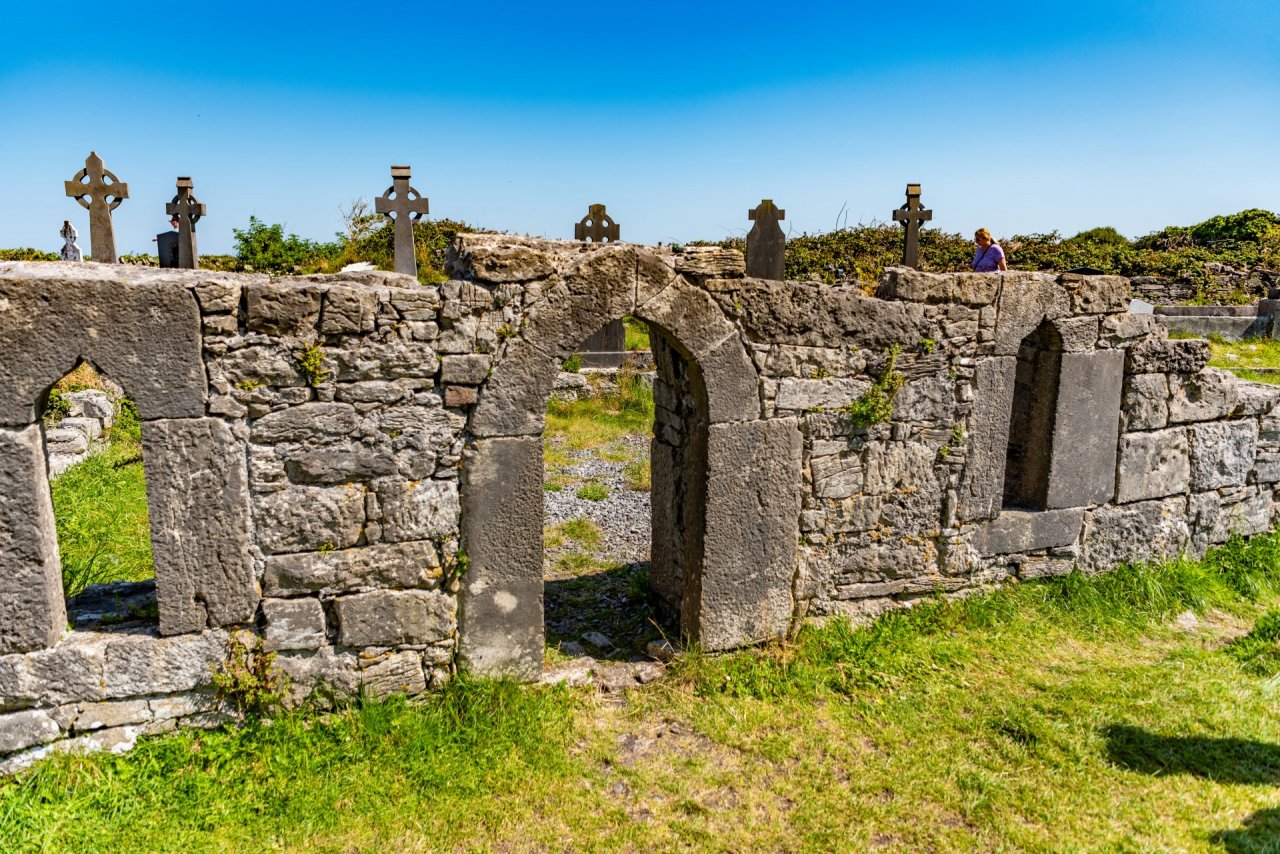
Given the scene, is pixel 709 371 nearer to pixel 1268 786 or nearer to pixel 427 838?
pixel 427 838

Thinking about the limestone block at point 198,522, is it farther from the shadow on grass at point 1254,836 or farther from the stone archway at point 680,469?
the shadow on grass at point 1254,836

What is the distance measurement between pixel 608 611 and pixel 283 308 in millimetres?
3385

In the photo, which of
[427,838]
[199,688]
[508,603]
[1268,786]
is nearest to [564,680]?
[508,603]

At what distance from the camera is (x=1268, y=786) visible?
4281 millimetres

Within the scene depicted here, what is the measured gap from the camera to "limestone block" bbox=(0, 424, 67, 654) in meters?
3.66

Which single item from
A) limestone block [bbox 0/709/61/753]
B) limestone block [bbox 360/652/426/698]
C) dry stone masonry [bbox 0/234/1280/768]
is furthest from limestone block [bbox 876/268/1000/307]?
limestone block [bbox 0/709/61/753]

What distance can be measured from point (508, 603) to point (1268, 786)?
425cm

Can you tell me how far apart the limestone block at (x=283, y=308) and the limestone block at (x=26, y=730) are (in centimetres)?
215

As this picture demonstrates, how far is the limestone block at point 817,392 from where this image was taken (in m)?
5.11

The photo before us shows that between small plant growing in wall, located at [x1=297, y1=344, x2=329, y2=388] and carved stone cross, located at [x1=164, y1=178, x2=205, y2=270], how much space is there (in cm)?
901

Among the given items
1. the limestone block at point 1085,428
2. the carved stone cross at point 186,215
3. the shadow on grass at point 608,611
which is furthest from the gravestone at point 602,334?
the limestone block at point 1085,428

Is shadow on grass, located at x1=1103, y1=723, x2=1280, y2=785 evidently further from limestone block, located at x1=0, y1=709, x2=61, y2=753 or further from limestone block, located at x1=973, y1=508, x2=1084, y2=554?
limestone block, located at x1=0, y1=709, x2=61, y2=753

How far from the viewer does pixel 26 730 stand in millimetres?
3861

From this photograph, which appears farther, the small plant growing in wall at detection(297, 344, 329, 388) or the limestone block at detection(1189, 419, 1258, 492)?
the limestone block at detection(1189, 419, 1258, 492)
